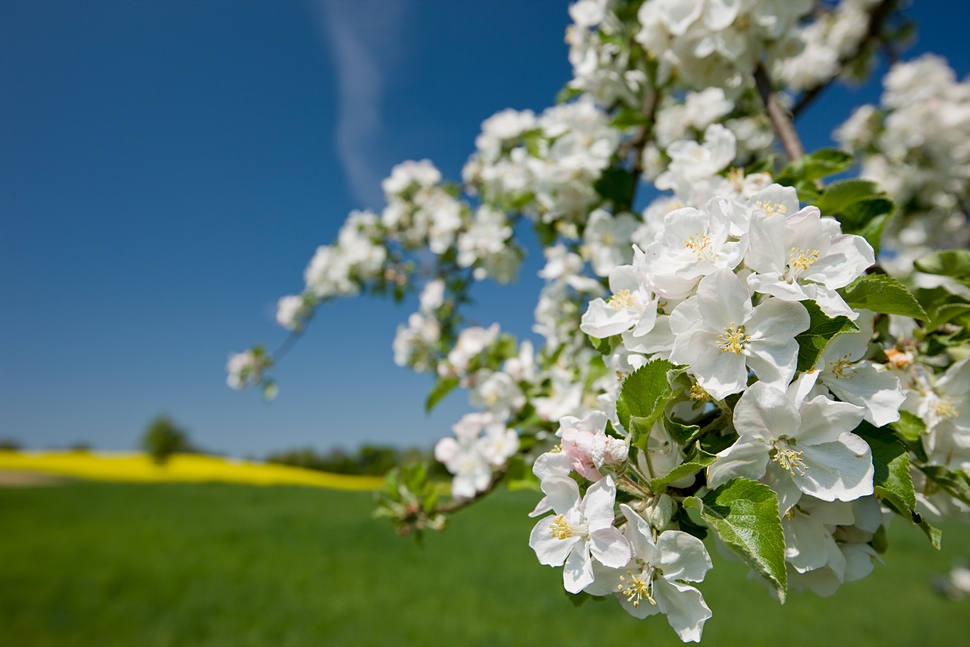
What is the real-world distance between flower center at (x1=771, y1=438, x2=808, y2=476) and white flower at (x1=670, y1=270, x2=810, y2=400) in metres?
0.09

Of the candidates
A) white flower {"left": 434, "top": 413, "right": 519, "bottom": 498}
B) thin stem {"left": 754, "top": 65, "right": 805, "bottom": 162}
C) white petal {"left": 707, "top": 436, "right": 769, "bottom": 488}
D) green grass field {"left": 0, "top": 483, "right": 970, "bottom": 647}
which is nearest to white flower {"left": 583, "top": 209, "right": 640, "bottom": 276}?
thin stem {"left": 754, "top": 65, "right": 805, "bottom": 162}

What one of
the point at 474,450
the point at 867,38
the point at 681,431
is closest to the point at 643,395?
the point at 681,431

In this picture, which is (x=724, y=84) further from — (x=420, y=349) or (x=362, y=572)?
(x=362, y=572)

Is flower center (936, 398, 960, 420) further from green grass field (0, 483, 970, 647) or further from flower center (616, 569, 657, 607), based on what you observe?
green grass field (0, 483, 970, 647)

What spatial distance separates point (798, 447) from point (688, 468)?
0.65 feet

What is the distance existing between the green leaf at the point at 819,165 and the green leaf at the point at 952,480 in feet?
2.12

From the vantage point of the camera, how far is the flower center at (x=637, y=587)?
31.8 inches

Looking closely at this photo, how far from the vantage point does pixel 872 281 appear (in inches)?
33.1

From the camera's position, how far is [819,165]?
1296 millimetres

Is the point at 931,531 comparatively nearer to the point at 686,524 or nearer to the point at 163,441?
the point at 686,524

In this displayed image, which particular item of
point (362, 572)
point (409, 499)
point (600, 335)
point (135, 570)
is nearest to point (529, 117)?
point (409, 499)

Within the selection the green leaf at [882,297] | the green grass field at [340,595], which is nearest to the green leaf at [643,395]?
the green leaf at [882,297]

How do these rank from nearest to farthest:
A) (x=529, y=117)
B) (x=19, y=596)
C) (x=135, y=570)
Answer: (x=529, y=117)
(x=19, y=596)
(x=135, y=570)

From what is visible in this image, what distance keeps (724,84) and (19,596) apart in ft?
35.3
